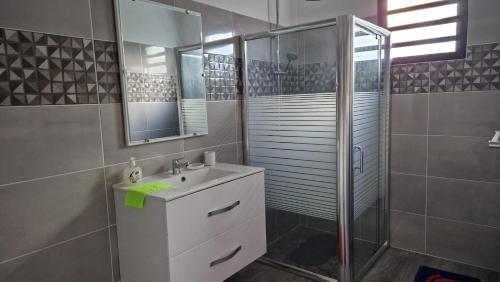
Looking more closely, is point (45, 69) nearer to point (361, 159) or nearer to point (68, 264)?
point (68, 264)

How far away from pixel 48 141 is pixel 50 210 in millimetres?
338

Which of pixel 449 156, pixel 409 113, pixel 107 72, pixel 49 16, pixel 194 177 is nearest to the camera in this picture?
pixel 49 16

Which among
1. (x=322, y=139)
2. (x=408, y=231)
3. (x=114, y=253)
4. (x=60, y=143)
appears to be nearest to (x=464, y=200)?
(x=408, y=231)

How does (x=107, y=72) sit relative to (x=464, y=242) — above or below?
above

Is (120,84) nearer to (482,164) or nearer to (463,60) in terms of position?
(463,60)

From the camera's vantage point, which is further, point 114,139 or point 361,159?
point 361,159

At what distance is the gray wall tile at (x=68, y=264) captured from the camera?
1.53 m

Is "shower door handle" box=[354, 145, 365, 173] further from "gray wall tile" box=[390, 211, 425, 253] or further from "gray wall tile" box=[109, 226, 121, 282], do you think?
"gray wall tile" box=[109, 226, 121, 282]

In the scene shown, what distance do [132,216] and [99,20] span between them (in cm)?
106

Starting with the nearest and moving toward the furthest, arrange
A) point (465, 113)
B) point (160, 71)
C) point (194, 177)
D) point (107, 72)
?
point (107, 72)
point (160, 71)
point (194, 177)
point (465, 113)

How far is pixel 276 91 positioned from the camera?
8.61 feet

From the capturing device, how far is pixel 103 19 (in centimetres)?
177

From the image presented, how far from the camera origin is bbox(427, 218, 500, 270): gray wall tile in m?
2.44

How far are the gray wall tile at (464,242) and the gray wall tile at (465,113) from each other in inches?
28.4
